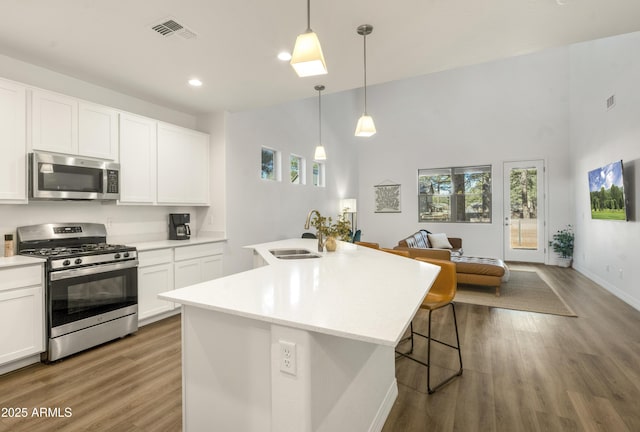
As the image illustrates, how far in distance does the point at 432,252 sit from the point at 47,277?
4569mm

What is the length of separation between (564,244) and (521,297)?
129 inches

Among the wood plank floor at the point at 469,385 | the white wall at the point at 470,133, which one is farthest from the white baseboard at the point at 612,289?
the white wall at the point at 470,133

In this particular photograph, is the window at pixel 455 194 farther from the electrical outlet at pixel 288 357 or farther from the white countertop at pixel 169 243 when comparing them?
the electrical outlet at pixel 288 357

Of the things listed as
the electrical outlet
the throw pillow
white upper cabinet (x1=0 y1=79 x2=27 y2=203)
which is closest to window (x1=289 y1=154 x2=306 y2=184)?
the throw pillow

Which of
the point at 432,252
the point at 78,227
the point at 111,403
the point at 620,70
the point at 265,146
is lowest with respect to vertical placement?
the point at 111,403

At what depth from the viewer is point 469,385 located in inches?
91.7

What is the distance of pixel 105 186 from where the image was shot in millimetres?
3318

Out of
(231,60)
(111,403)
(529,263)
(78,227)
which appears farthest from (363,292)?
(529,263)

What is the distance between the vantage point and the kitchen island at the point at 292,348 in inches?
47.8

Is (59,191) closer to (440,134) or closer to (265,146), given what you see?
(265,146)

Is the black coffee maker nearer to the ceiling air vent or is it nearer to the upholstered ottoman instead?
the ceiling air vent

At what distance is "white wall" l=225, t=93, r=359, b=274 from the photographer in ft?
15.8

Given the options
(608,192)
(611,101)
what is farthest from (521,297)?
(611,101)

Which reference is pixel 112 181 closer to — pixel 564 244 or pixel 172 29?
pixel 172 29
